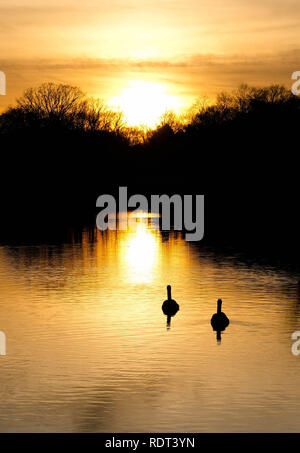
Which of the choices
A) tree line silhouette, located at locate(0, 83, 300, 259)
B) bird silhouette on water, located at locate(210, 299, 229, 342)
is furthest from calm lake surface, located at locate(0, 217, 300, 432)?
tree line silhouette, located at locate(0, 83, 300, 259)

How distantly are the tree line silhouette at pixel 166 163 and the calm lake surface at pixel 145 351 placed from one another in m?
18.5

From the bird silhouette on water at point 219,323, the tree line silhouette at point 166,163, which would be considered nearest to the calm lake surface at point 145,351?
the bird silhouette on water at point 219,323

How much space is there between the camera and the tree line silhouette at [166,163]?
270ft

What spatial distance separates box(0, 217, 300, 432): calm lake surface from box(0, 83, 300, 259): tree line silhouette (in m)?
18.5

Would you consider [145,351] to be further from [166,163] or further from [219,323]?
[166,163]

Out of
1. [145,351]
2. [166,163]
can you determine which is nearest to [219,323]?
[145,351]

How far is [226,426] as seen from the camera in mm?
19219

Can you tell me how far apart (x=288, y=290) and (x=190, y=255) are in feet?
49.4

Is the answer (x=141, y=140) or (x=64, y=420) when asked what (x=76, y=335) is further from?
(x=141, y=140)

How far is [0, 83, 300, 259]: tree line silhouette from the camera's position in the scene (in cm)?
8238

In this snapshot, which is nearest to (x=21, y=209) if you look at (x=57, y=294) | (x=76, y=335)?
(x=57, y=294)

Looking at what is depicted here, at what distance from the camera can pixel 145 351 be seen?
2617cm

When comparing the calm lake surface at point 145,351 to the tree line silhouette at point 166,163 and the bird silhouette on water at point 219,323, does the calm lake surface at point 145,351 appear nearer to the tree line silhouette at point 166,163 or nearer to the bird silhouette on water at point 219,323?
the bird silhouette on water at point 219,323
